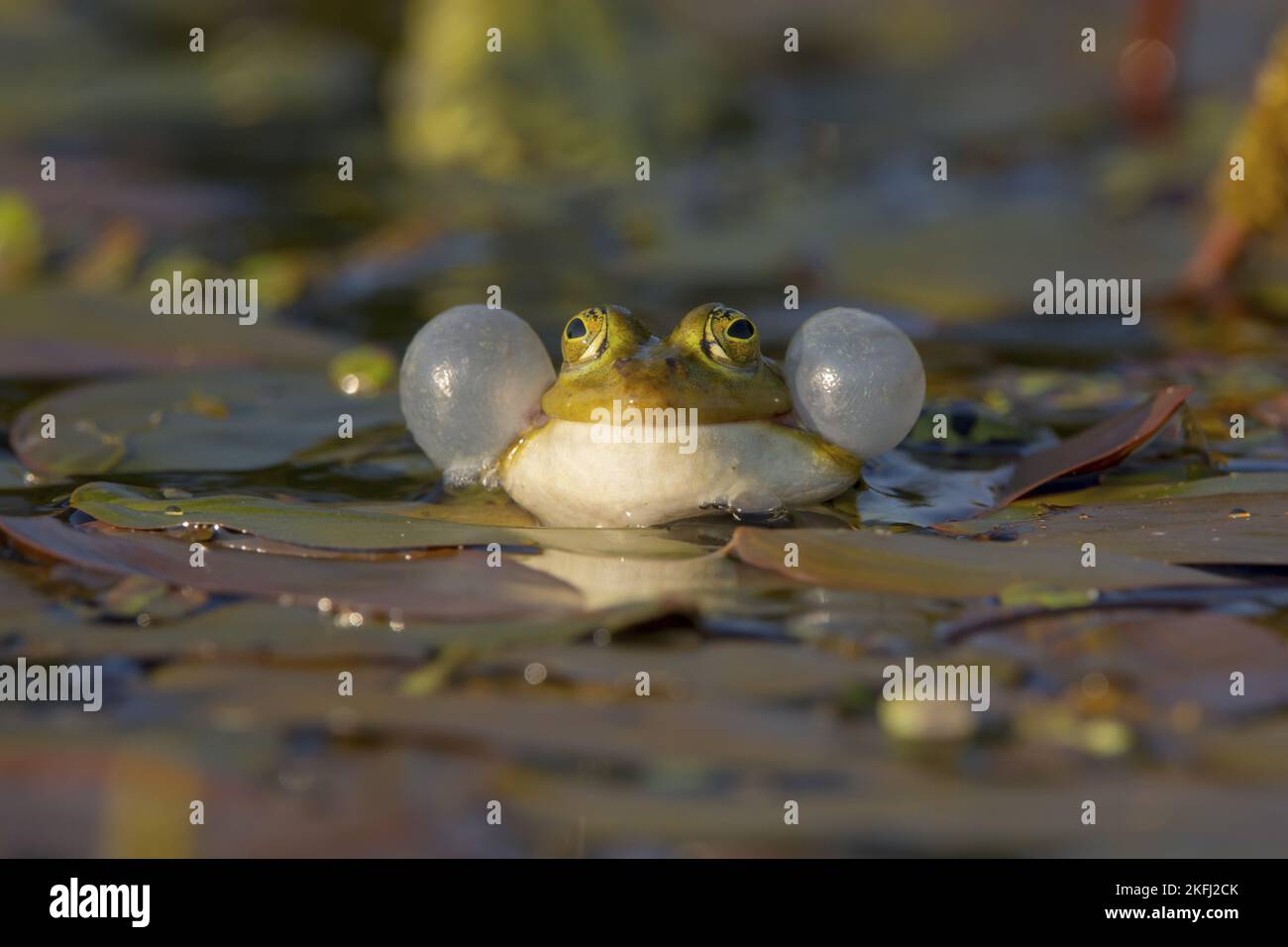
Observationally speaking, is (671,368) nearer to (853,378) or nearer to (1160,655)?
(853,378)

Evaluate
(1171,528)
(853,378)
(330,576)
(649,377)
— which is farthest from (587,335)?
(1171,528)

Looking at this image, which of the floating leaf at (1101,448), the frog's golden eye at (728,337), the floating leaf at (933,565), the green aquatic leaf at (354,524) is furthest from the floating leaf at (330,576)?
the floating leaf at (1101,448)

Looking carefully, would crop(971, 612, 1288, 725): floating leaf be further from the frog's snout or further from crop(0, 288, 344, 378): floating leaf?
crop(0, 288, 344, 378): floating leaf

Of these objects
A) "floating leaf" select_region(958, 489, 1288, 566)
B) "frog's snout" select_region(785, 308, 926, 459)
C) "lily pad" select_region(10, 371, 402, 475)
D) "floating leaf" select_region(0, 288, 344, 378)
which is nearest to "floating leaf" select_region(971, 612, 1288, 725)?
"floating leaf" select_region(958, 489, 1288, 566)

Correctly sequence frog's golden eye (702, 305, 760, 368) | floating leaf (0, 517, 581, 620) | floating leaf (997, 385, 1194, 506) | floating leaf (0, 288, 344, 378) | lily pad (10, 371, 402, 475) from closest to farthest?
floating leaf (0, 517, 581, 620), frog's golden eye (702, 305, 760, 368), floating leaf (997, 385, 1194, 506), lily pad (10, 371, 402, 475), floating leaf (0, 288, 344, 378)

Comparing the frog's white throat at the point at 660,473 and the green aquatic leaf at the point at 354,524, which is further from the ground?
the frog's white throat at the point at 660,473

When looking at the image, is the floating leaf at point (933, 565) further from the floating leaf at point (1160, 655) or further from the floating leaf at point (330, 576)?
the floating leaf at point (330, 576)
